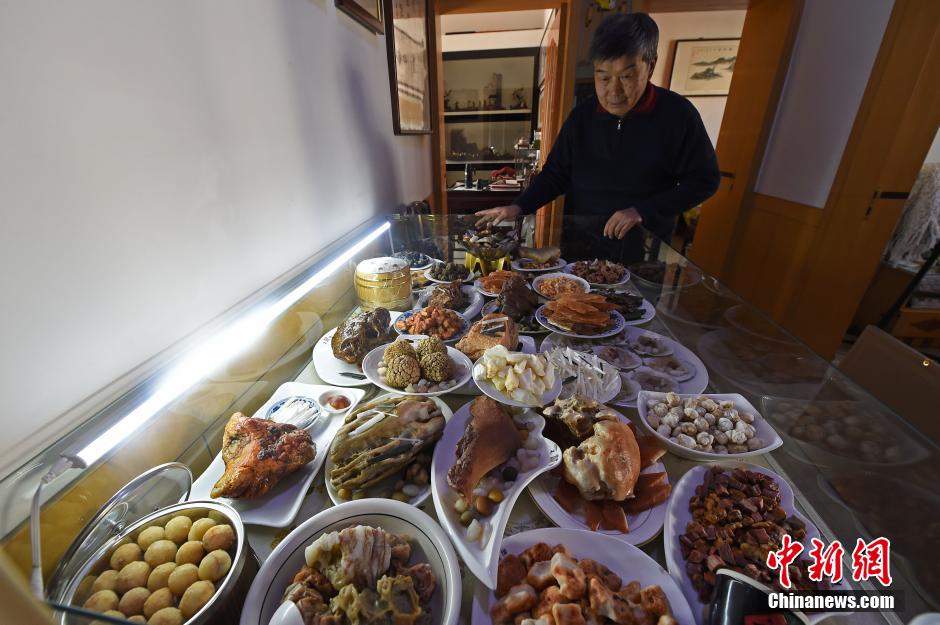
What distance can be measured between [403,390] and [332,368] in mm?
307

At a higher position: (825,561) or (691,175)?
(691,175)

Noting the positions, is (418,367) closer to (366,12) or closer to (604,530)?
(604,530)

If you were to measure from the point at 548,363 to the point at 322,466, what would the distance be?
0.69m

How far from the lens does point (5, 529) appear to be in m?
0.58

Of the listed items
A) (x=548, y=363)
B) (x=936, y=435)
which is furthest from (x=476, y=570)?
(x=936, y=435)

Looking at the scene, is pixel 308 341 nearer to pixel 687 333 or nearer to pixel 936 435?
pixel 687 333

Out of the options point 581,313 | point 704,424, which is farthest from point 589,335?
point 704,424

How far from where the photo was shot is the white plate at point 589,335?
56.9 inches

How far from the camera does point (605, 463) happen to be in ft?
2.74

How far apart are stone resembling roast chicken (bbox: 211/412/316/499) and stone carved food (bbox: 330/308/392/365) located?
369 millimetres

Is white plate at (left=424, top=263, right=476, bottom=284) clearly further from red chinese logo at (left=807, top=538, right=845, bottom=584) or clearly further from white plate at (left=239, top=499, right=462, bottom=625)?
red chinese logo at (left=807, top=538, right=845, bottom=584)

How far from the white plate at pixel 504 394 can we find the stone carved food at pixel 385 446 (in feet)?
0.51

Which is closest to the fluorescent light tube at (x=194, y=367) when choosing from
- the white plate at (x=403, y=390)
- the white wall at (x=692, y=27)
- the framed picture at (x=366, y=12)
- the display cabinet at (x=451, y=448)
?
the display cabinet at (x=451, y=448)

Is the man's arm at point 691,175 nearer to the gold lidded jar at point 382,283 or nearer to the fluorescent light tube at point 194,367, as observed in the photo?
the gold lidded jar at point 382,283
